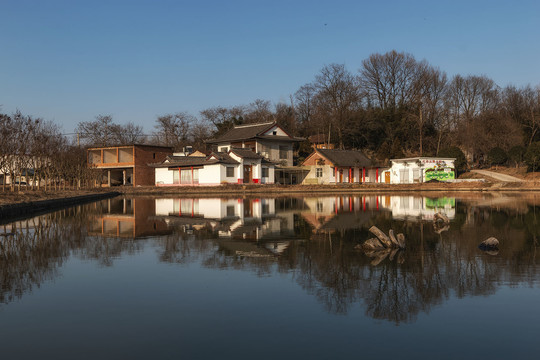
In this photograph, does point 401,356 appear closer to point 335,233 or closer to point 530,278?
point 530,278

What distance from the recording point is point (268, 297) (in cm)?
761

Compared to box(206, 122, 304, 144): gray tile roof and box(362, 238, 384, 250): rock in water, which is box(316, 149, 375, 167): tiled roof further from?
box(362, 238, 384, 250): rock in water

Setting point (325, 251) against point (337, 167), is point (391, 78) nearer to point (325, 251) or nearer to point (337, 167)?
point (337, 167)

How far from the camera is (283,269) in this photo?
382 inches

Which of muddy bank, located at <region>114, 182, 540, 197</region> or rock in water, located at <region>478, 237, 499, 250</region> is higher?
muddy bank, located at <region>114, 182, 540, 197</region>

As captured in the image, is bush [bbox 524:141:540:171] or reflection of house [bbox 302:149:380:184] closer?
bush [bbox 524:141:540:171]

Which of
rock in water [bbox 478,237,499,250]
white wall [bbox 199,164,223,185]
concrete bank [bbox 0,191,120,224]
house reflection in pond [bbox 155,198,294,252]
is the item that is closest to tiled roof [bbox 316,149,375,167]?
white wall [bbox 199,164,223,185]

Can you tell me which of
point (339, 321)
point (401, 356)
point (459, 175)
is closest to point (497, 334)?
point (401, 356)

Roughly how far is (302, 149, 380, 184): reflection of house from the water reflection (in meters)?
33.9

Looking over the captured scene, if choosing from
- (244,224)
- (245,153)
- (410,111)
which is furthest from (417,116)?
(244,224)

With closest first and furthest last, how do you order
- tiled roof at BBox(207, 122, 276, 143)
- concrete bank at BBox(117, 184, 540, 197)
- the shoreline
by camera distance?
1. the shoreline
2. concrete bank at BBox(117, 184, 540, 197)
3. tiled roof at BBox(207, 122, 276, 143)

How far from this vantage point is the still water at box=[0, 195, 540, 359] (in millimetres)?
5559

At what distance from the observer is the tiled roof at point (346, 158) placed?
178 ft

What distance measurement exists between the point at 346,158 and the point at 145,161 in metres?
24.7
